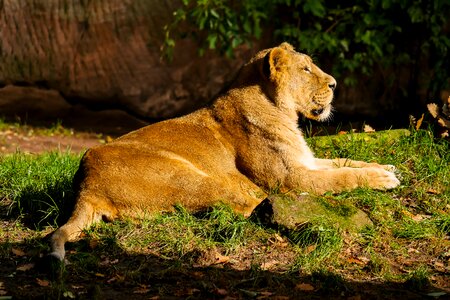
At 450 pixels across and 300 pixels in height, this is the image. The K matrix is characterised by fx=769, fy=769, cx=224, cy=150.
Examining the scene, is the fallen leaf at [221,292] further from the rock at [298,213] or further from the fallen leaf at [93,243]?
the fallen leaf at [93,243]

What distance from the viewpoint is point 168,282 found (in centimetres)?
498

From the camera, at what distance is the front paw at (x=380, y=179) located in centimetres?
621

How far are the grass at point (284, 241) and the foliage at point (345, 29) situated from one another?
4006 mm

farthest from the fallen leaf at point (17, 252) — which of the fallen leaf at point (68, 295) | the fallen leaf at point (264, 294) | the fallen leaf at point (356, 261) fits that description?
the fallen leaf at point (356, 261)

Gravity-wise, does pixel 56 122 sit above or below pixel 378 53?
below

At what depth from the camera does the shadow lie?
4730mm

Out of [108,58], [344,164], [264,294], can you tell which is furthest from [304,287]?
[108,58]

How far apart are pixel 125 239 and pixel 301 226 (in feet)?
4.27

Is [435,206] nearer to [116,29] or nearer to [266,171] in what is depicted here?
[266,171]

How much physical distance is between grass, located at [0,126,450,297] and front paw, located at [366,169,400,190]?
→ 2.3 inches

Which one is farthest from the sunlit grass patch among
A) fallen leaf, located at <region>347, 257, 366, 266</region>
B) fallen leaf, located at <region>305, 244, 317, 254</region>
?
fallen leaf, located at <region>347, 257, 366, 266</region>

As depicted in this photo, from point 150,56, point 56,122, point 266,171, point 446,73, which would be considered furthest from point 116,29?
point 266,171

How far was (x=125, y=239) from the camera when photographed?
5684 millimetres

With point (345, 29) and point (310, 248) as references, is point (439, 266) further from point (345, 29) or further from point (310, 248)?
point (345, 29)
